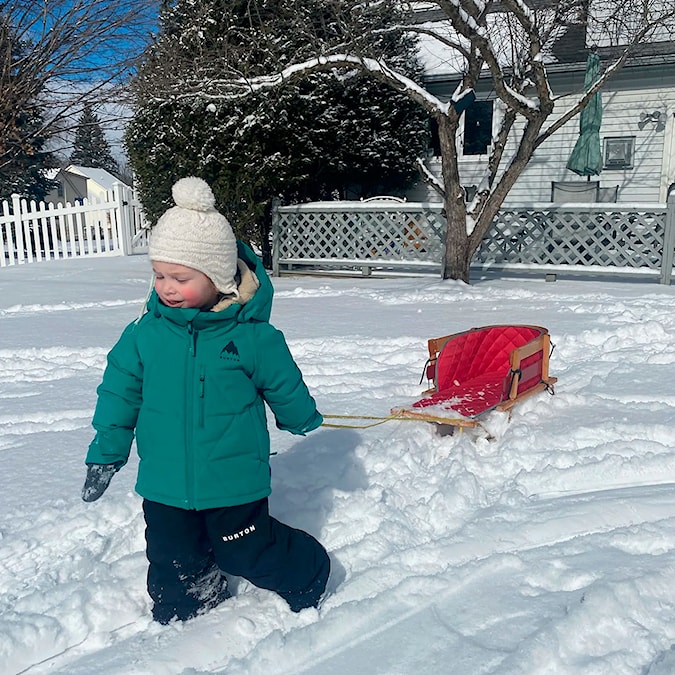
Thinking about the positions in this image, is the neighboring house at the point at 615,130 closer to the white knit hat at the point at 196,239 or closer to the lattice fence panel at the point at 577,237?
the lattice fence panel at the point at 577,237

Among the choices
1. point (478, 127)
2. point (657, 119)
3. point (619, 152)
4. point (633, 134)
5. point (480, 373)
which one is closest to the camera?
point (480, 373)

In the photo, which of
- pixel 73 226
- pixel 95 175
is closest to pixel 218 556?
pixel 73 226

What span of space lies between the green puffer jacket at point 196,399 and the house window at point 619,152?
13103mm

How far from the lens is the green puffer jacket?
188cm

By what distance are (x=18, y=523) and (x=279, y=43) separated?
30.9 feet

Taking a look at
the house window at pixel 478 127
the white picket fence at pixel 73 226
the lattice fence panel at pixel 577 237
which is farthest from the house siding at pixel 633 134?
the white picket fence at pixel 73 226

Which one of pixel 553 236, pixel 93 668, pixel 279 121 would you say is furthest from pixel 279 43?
pixel 93 668

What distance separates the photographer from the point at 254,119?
34.2 ft

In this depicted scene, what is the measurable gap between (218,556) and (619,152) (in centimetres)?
1352

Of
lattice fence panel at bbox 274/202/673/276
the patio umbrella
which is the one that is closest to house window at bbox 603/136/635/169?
the patio umbrella

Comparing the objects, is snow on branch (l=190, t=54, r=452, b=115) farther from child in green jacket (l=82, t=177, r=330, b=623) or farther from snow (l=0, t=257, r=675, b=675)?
child in green jacket (l=82, t=177, r=330, b=623)

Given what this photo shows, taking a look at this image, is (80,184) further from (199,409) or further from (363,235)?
(199,409)

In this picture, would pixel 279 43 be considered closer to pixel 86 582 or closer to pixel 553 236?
pixel 553 236

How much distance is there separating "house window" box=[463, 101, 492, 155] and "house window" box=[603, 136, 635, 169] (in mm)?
2649
